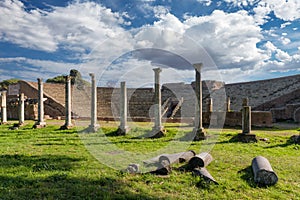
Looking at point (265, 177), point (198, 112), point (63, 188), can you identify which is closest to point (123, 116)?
point (198, 112)

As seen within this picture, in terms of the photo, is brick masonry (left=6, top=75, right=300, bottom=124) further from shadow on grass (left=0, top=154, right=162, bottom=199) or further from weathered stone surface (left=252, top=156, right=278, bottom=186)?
shadow on grass (left=0, top=154, right=162, bottom=199)

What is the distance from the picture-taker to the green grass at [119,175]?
4664mm

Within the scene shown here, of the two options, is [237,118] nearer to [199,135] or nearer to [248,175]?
[199,135]

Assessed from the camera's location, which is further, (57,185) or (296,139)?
(296,139)

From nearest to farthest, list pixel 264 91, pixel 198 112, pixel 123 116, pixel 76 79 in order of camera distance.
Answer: pixel 198 112 < pixel 123 116 < pixel 264 91 < pixel 76 79

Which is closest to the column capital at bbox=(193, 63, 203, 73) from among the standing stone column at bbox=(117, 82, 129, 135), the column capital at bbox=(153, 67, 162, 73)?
the column capital at bbox=(153, 67, 162, 73)

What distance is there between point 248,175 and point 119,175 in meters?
3.12

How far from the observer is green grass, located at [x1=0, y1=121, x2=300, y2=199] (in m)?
4.66

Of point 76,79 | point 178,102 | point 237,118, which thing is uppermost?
point 76,79

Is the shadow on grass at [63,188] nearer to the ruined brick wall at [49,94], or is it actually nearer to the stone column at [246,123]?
the stone column at [246,123]

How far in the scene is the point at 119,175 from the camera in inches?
225

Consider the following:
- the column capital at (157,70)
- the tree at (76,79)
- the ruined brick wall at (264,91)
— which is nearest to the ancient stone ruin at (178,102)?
the ruined brick wall at (264,91)

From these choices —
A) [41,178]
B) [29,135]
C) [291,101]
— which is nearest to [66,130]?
[29,135]

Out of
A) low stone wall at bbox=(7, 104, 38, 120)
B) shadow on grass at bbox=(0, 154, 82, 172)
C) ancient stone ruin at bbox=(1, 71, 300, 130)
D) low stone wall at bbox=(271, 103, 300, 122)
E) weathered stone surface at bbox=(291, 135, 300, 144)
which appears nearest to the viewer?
shadow on grass at bbox=(0, 154, 82, 172)
